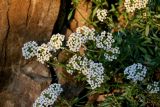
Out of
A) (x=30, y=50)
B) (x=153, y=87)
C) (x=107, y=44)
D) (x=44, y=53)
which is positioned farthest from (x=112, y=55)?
(x=30, y=50)

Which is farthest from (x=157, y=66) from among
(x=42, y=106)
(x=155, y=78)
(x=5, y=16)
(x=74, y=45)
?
(x=5, y=16)

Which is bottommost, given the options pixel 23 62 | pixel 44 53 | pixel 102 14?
pixel 23 62

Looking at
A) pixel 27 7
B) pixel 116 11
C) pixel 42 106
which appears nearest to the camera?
pixel 42 106

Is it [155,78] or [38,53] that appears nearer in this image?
[38,53]

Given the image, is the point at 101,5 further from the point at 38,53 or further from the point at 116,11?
the point at 38,53

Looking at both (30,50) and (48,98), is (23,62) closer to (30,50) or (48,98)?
(30,50)

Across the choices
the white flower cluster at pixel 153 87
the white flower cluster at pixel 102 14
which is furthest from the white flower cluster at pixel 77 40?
the white flower cluster at pixel 153 87
